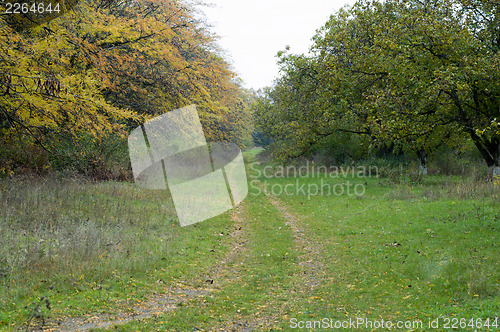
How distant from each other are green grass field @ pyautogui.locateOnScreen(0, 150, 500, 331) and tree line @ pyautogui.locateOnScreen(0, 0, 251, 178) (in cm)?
203

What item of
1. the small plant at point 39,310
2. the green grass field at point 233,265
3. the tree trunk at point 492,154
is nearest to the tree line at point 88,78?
the green grass field at point 233,265

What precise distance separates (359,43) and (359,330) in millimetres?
16186

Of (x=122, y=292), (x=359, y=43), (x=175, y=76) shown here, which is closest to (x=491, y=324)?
(x=122, y=292)

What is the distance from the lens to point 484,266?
Result: 7.16m

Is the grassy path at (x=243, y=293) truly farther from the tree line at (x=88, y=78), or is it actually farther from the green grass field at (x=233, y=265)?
the tree line at (x=88, y=78)

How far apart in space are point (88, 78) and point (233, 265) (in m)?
7.07

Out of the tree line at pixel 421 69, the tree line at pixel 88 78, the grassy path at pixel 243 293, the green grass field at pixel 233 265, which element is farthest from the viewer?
the tree line at pixel 421 69

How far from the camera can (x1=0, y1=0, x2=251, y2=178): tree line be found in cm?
861

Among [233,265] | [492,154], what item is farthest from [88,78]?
[492,154]

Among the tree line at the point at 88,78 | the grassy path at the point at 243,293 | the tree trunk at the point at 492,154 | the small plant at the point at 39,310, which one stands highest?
the tree line at the point at 88,78

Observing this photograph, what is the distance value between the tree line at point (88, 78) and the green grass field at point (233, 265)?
6.66 ft

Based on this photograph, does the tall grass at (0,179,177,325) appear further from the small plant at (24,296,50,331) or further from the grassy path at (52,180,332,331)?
the grassy path at (52,180,332,331)

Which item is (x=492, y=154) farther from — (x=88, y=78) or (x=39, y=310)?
(x=39, y=310)

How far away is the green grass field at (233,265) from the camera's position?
5.56 m
